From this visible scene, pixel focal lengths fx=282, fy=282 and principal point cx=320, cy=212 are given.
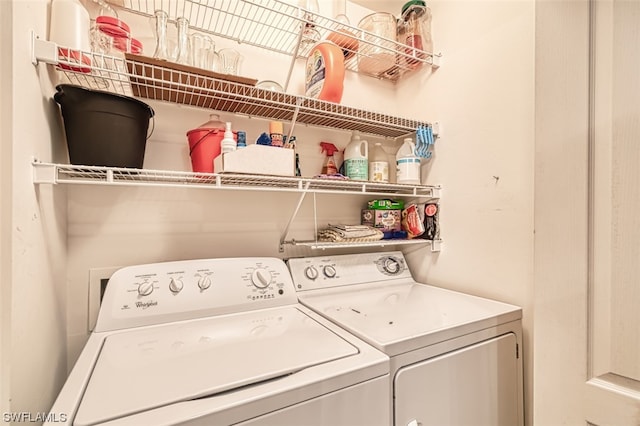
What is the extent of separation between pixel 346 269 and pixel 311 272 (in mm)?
201

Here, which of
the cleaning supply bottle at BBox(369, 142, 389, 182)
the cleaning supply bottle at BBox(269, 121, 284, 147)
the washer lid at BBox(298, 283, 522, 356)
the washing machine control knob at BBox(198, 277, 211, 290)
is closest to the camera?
the washer lid at BBox(298, 283, 522, 356)

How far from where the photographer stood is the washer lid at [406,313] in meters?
0.86

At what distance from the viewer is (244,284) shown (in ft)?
3.79

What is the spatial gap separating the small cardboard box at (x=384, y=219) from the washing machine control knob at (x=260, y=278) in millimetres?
684

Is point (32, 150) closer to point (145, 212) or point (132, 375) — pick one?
point (145, 212)

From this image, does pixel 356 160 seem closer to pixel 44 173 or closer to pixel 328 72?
pixel 328 72

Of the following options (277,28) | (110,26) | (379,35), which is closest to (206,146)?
(110,26)

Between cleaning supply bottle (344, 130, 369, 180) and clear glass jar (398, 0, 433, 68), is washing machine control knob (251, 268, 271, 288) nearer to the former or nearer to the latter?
cleaning supply bottle (344, 130, 369, 180)

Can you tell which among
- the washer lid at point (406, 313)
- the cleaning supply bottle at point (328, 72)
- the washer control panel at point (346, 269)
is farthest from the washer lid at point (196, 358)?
the cleaning supply bottle at point (328, 72)

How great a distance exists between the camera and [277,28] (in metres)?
1.33

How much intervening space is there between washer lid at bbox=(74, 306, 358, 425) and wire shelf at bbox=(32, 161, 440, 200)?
1.64 feet

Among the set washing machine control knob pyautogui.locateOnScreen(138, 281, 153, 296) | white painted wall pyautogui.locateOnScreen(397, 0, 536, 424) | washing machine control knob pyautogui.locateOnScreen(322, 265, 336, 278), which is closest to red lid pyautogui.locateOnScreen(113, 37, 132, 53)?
washing machine control knob pyautogui.locateOnScreen(138, 281, 153, 296)

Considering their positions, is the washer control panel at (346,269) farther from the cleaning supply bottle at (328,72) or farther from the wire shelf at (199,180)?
the cleaning supply bottle at (328,72)

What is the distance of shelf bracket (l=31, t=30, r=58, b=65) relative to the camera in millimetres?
758
